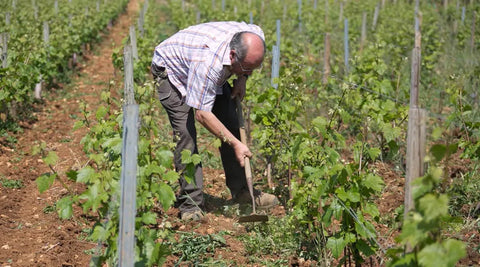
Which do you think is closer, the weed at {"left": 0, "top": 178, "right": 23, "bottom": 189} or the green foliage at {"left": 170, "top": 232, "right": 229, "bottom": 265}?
the green foliage at {"left": 170, "top": 232, "right": 229, "bottom": 265}

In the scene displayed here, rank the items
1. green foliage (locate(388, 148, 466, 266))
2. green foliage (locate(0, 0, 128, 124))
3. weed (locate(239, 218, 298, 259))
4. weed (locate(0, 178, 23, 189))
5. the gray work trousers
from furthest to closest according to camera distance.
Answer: green foliage (locate(0, 0, 128, 124)) → weed (locate(0, 178, 23, 189)) → the gray work trousers → weed (locate(239, 218, 298, 259)) → green foliage (locate(388, 148, 466, 266))

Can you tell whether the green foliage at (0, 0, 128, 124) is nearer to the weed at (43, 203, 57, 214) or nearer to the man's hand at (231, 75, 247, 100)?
the weed at (43, 203, 57, 214)

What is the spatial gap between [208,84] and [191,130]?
0.64m

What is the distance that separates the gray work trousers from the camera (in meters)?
4.37

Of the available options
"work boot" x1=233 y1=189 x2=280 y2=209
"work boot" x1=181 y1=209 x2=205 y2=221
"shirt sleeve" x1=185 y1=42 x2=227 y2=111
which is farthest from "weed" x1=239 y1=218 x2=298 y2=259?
"shirt sleeve" x1=185 y1=42 x2=227 y2=111

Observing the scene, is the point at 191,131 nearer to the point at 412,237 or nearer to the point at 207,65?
the point at 207,65

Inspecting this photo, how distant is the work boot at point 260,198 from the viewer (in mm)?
4824

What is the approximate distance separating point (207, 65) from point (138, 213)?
4.33ft

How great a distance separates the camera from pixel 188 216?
179 inches

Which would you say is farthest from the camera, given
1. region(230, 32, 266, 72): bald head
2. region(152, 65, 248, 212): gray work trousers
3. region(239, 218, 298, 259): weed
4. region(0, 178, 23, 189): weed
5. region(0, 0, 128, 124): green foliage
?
region(0, 0, 128, 124): green foliage

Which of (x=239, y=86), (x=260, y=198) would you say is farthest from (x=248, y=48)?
(x=260, y=198)

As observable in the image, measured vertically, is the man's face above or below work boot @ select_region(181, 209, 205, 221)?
above

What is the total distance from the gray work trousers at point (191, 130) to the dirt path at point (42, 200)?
1.70 ft

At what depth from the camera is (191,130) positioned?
443cm
